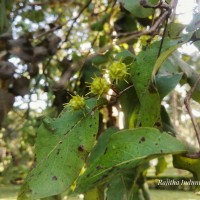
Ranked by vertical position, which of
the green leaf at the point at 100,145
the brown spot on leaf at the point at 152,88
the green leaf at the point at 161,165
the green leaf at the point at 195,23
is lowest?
the green leaf at the point at 161,165

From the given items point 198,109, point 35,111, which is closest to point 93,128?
point 198,109

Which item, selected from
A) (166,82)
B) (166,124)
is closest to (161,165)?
(166,124)

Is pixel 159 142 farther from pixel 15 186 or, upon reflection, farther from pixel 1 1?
pixel 15 186

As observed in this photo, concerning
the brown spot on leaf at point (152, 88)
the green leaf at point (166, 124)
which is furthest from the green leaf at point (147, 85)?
the green leaf at point (166, 124)

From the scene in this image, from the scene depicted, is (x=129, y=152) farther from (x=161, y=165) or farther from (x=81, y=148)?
(x=161, y=165)

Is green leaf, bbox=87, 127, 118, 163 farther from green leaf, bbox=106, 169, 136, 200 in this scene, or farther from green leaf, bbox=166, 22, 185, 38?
green leaf, bbox=166, 22, 185, 38

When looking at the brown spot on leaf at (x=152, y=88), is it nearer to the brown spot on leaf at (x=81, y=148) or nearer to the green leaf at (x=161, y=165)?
the brown spot on leaf at (x=81, y=148)
